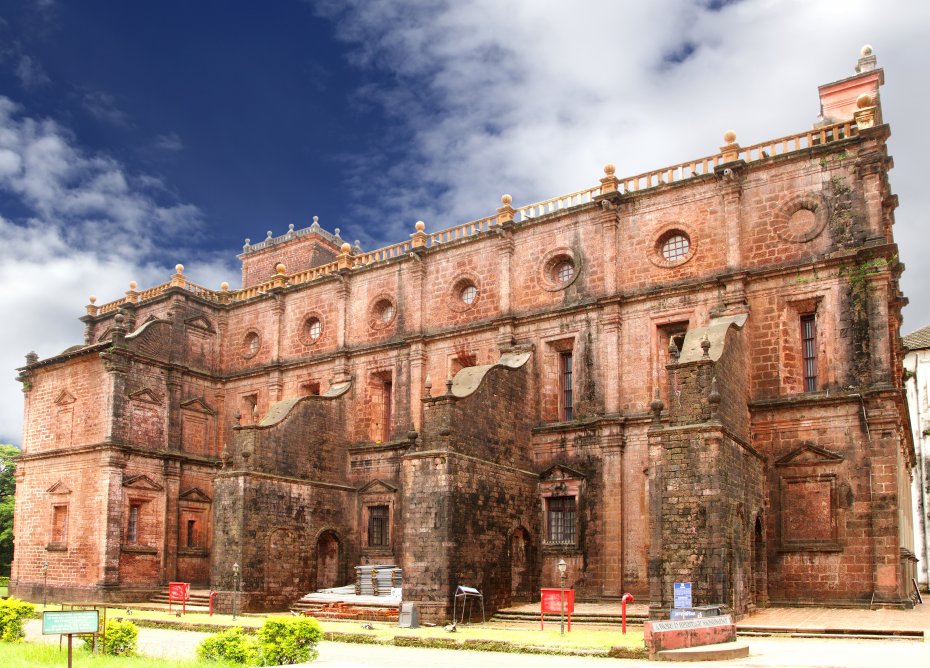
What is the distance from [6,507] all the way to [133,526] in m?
14.8

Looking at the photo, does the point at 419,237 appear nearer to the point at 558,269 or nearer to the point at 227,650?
the point at 558,269

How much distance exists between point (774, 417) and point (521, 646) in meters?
9.06

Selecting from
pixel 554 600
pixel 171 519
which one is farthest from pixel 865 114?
pixel 171 519

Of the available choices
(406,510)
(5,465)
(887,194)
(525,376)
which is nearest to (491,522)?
(406,510)

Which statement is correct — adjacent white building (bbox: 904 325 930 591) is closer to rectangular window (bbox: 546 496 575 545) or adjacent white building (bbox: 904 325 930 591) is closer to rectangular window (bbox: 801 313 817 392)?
rectangular window (bbox: 801 313 817 392)

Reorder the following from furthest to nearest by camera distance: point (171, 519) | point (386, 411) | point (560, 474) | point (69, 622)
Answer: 1. point (171, 519)
2. point (386, 411)
3. point (560, 474)
4. point (69, 622)

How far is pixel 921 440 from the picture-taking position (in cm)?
3531

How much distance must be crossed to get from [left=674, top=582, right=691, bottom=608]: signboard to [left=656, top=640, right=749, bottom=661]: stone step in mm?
2853

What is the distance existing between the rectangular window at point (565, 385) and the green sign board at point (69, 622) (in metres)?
16.0

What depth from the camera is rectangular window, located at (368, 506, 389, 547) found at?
92.6ft

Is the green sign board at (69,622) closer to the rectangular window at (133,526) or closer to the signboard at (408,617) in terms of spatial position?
the signboard at (408,617)

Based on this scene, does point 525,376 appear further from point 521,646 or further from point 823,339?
point 521,646

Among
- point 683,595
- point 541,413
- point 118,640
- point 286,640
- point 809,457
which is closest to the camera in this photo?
point 286,640

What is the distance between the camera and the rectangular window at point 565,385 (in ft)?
84.7
